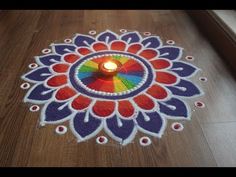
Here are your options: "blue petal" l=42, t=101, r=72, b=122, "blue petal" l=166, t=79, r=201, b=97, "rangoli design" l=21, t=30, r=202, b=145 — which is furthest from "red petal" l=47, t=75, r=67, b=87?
"blue petal" l=166, t=79, r=201, b=97

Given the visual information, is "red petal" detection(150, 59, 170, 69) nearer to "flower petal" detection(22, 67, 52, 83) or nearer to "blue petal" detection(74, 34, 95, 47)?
"blue petal" detection(74, 34, 95, 47)

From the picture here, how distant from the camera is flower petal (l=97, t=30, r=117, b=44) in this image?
151 centimetres

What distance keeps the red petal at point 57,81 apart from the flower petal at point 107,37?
0.37 metres

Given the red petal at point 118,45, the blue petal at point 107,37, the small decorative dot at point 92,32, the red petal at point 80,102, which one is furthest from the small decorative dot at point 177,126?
the small decorative dot at point 92,32

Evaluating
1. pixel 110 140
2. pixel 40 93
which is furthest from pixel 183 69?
pixel 40 93

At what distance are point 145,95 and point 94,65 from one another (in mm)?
311

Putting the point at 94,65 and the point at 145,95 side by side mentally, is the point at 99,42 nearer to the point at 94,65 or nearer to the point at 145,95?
the point at 94,65

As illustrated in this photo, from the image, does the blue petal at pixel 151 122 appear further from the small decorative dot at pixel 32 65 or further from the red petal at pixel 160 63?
the small decorative dot at pixel 32 65

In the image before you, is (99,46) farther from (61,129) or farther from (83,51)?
(61,129)

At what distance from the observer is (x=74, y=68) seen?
131cm

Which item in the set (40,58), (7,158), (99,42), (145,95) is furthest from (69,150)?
(99,42)

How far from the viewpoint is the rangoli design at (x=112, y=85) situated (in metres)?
1.04

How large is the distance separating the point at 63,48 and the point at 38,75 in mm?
243
